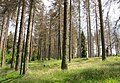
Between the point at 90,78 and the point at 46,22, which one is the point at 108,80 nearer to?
the point at 90,78

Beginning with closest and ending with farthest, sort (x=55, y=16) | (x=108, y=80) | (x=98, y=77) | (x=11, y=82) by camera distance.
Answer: (x=108, y=80)
(x=98, y=77)
(x=11, y=82)
(x=55, y=16)

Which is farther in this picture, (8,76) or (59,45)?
(59,45)

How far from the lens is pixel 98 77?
A: 924 cm

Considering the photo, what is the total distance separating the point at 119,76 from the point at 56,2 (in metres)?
25.4

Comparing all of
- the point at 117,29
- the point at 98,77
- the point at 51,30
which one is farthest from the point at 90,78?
the point at 51,30

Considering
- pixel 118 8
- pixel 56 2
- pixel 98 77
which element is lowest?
pixel 98 77

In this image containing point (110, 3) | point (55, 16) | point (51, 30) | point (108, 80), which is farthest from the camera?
point (51, 30)

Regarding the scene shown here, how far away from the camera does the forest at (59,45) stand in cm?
1034

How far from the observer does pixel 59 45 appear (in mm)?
32156

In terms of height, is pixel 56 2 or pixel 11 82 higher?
pixel 56 2

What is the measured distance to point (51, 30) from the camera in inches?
1640

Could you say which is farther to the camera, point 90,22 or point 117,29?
point 90,22

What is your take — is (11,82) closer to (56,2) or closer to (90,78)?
(90,78)

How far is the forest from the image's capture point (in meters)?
10.3
